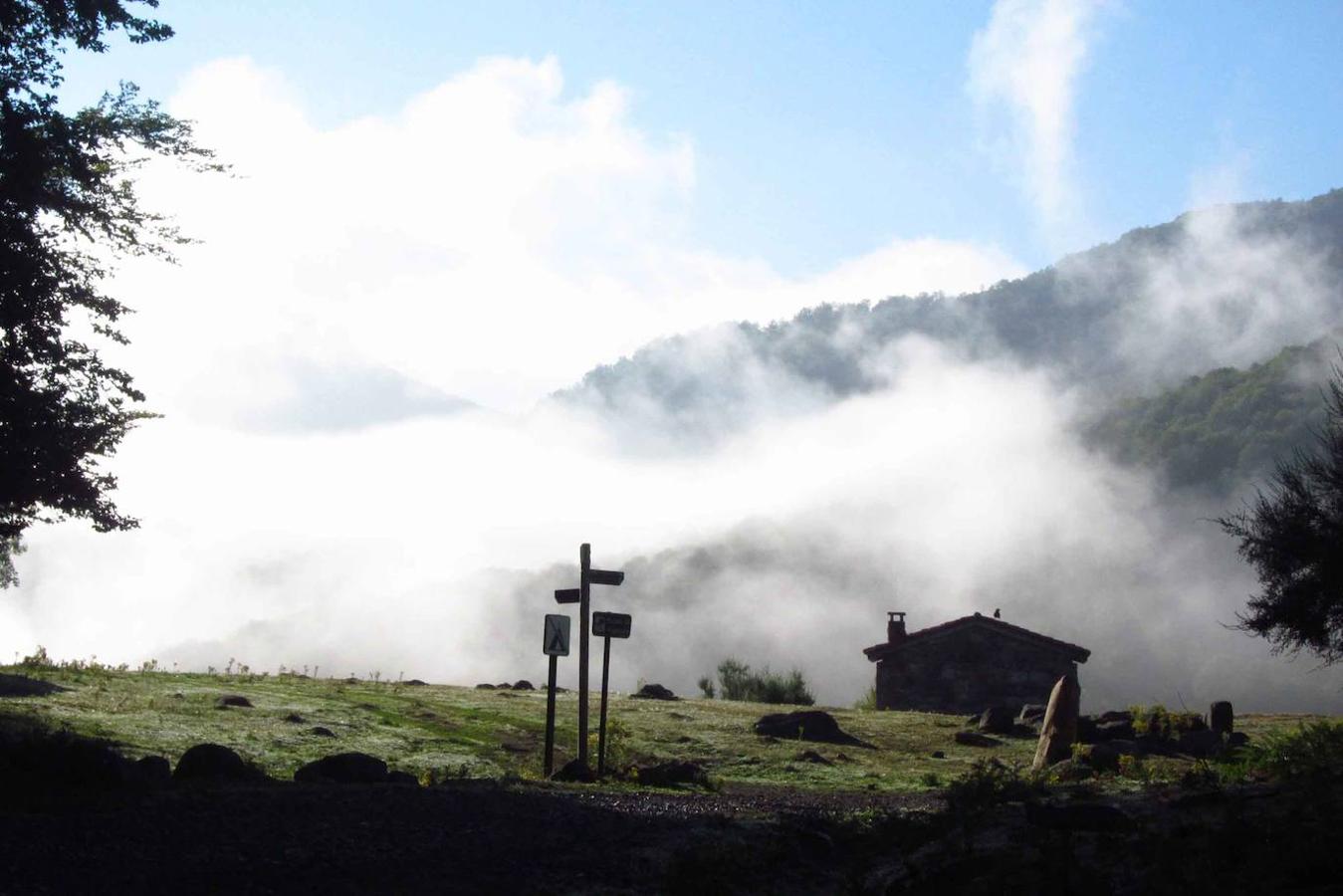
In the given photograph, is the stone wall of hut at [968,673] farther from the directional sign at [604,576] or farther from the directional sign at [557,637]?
the directional sign at [557,637]

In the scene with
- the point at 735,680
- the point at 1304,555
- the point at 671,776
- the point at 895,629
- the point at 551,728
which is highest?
the point at 1304,555

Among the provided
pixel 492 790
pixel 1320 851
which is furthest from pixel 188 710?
pixel 1320 851

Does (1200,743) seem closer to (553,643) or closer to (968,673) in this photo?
(553,643)

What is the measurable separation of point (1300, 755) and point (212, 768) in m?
11.5

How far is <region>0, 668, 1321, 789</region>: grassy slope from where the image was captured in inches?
758

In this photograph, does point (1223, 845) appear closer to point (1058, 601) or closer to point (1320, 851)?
point (1320, 851)

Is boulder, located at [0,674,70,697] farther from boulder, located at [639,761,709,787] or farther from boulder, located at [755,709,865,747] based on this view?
boulder, located at [755,709,865,747]

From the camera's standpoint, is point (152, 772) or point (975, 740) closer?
point (152, 772)

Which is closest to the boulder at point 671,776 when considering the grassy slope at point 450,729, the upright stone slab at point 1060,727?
the grassy slope at point 450,729

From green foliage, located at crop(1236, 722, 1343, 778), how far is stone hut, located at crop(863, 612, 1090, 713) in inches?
888

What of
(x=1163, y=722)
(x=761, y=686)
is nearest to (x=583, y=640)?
(x=1163, y=722)

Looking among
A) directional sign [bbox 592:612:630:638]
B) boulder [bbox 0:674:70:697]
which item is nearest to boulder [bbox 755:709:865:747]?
directional sign [bbox 592:612:630:638]

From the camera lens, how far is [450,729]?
81.5 ft

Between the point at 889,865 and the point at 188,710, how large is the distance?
Result: 15.2m
